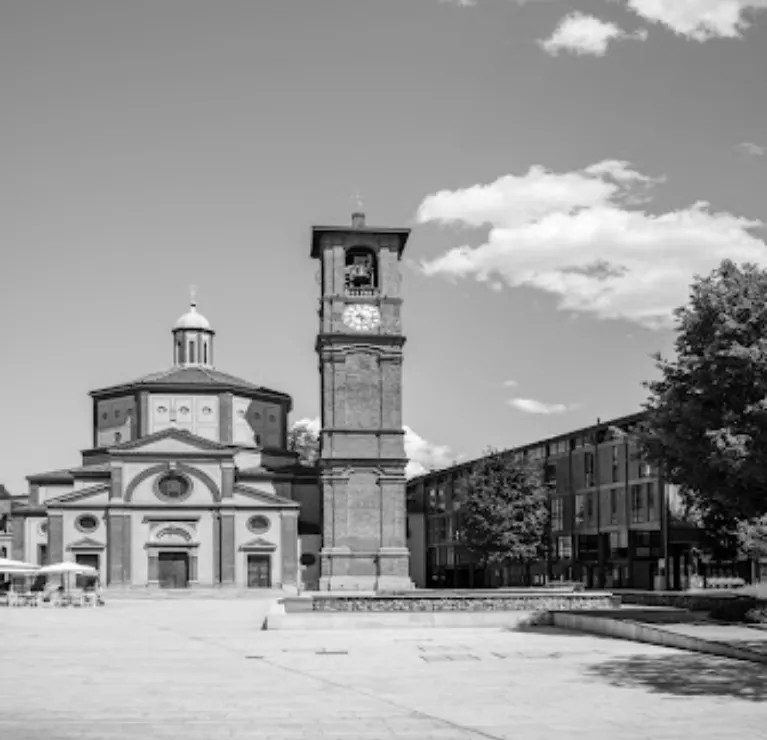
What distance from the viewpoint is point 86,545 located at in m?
73.8

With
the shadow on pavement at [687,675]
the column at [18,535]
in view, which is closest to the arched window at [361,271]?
the column at [18,535]

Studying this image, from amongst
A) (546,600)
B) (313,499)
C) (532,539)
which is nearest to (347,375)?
(313,499)

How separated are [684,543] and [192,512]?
102ft

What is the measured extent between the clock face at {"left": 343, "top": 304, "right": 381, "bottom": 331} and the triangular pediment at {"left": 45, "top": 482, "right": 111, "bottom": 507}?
1897 cm

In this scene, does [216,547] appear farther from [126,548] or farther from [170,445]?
[170,445]

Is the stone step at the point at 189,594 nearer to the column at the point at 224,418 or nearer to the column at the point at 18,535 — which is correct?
the column at the point at 18,535

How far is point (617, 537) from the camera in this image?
73.2 meters

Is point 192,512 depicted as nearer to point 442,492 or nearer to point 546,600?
point 442,492

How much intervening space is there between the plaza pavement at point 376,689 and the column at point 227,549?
43.4 meters

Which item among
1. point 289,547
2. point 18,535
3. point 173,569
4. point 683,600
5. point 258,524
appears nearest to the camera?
point 683,600

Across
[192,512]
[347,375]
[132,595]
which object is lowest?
[132,595]

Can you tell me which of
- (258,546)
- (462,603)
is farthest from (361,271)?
(462,603)

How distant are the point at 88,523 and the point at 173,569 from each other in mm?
6176

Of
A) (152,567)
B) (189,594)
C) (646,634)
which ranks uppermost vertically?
(646,634)
